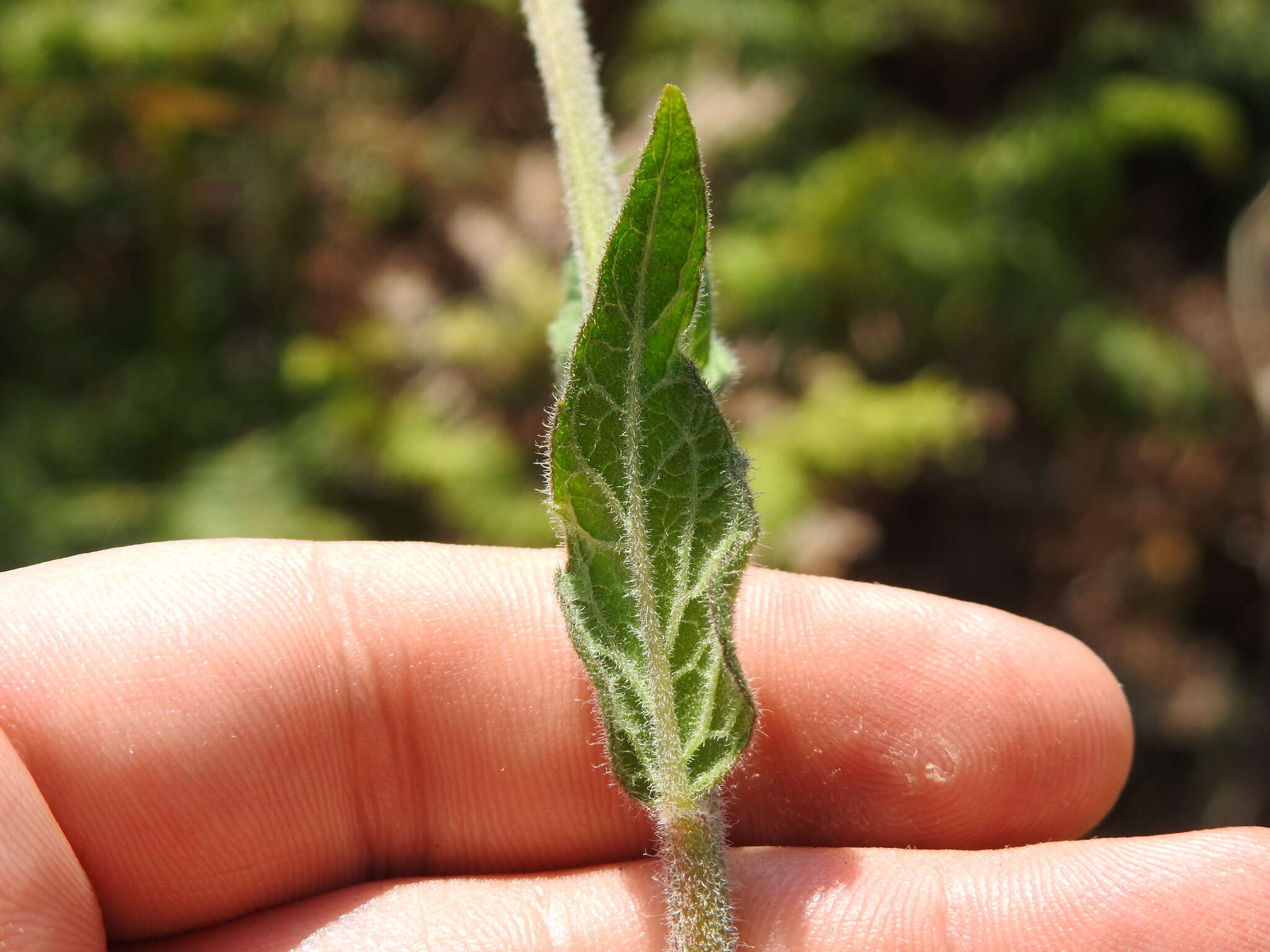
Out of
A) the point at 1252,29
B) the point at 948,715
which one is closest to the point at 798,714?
the point at 948,715

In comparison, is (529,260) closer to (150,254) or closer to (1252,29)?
(150,254)

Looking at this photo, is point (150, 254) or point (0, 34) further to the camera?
point (150, 254)

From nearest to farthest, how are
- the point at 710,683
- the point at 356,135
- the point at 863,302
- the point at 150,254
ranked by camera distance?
1. the point at 710,683
2. the point at 863,302
3. the point at 150,254
4. the point at 356,135

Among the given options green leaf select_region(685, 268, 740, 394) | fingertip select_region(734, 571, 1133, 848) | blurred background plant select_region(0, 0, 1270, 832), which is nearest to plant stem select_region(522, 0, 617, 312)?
green leaf select_region(685, 268, 740, 394)

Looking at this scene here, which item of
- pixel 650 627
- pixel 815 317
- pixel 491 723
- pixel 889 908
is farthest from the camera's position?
pixel 815 317

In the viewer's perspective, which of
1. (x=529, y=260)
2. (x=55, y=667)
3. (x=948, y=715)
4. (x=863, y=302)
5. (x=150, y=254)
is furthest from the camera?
(x=150, y=254)

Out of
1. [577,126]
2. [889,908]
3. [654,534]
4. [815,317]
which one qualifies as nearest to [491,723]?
[654,534]

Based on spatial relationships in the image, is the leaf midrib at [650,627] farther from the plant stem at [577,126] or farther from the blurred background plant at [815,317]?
the blurred background plant at [815,317]

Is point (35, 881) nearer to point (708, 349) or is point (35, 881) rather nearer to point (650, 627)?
point (650, 627)
